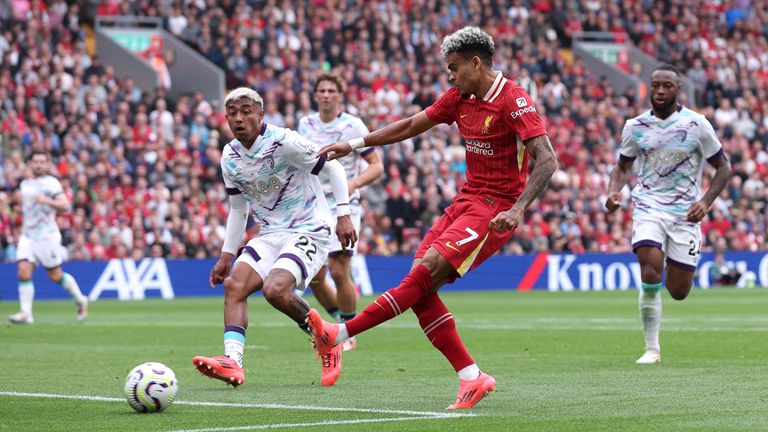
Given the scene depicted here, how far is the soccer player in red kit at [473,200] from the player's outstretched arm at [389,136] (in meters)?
0.27

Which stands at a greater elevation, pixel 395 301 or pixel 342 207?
pixel 342 207

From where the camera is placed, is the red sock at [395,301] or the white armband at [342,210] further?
the white armband at [342,210]

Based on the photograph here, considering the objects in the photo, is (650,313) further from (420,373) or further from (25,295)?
(25,295)

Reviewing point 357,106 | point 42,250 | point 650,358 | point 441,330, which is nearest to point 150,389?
point 441,330

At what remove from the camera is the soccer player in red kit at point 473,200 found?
862cm

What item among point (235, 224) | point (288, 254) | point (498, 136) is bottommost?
point (288, 254)

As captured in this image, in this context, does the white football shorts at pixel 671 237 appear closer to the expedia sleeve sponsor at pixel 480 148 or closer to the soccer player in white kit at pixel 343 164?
the soccer player in white kit at pixel 343 164

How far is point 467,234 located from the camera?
28.6 feet

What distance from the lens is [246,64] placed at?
31.9 meters

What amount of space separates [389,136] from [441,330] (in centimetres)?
145

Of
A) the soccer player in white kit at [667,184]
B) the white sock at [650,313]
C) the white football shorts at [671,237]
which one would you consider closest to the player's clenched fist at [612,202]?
the soccer player in white kit at [667,184]

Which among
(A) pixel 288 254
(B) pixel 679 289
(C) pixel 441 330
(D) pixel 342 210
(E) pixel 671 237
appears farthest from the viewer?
(B) pixel 679 289

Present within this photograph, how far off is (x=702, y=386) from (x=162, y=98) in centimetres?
2079

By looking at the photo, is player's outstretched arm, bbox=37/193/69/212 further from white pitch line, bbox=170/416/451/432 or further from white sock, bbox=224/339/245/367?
white pitch line, bbox=170/416/451/432
